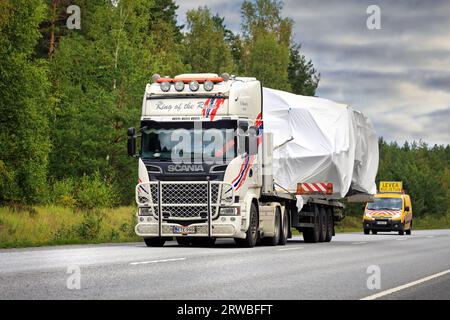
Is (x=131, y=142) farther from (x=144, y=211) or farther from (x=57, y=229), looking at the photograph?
(x=57, y=229)

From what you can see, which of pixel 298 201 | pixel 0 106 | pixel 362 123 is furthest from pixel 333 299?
pixel 0 106

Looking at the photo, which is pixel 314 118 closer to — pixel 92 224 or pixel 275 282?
pixel 92 224

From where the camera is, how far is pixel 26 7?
4062 centimetres

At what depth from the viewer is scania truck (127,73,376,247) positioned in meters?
22.5

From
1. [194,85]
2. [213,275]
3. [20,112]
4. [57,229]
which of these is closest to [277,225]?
[194,85]

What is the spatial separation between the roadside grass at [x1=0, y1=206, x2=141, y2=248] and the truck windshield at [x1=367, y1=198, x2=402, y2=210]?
62.7 feet

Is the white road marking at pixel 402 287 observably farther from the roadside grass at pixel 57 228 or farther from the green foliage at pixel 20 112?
the green foliage at pixel 20 112

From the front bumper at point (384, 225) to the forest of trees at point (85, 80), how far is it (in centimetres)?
1270

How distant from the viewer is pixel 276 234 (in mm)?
25406

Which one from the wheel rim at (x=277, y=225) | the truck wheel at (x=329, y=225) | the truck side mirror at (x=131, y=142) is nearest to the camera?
the truck side mirror at (x=131, y=142)

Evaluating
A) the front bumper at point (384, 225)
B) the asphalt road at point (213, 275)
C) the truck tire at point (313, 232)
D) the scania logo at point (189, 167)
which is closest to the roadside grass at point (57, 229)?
the scania logo at point (189, 167)

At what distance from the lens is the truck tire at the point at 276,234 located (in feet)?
82.5

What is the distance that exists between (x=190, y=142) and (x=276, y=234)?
4316mm
